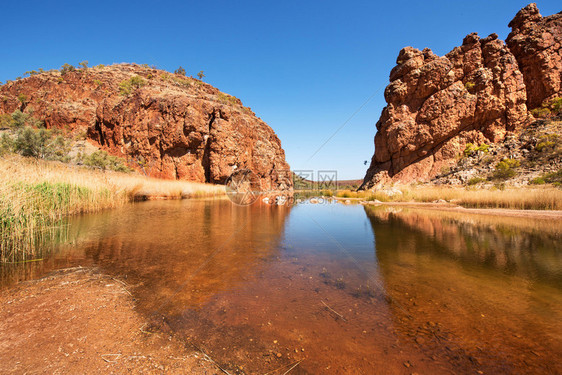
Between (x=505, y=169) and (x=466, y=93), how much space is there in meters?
10.5

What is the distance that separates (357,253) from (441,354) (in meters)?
2.97

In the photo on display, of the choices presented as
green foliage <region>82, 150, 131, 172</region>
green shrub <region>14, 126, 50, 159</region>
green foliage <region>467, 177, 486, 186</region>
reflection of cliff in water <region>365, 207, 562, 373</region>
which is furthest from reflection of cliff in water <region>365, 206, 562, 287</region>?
green foliage <region>82, 150, 131, 172</region>

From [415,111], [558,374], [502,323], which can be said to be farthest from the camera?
[415,111]

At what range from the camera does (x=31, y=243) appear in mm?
4395

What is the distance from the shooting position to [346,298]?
9.40 feet

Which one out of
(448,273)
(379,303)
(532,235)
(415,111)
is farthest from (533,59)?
(379,303)

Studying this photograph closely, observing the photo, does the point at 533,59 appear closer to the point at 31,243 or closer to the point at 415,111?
the point at 415,111

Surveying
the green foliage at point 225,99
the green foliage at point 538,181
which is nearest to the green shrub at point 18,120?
the green foliage at point 225,99

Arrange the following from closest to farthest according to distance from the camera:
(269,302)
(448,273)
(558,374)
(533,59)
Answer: (558,374) → (269,302) → (448,273) → (533,59)

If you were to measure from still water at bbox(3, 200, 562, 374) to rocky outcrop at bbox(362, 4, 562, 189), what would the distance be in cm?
2453

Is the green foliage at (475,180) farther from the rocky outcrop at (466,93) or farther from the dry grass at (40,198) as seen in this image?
the dry grass at (40,198)

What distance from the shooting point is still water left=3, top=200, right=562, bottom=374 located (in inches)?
73.7

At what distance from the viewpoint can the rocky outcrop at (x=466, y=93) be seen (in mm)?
24542

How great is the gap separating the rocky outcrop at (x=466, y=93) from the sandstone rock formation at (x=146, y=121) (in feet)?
67.3
